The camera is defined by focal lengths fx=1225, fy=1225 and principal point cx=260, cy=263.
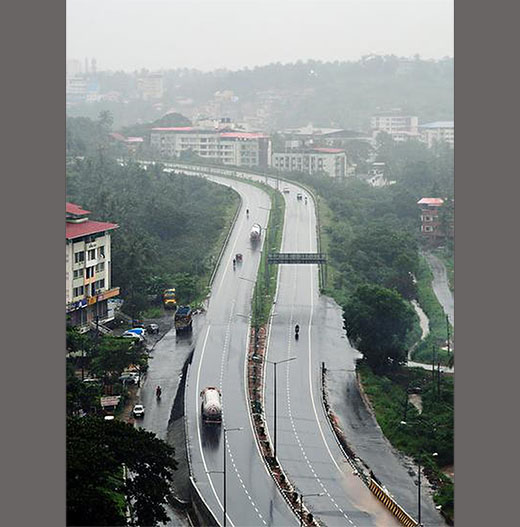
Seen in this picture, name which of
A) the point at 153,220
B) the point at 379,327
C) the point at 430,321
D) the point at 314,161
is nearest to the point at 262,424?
the point at 379,327

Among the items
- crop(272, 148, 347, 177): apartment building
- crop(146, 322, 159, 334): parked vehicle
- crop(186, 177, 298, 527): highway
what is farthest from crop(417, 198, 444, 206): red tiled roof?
crop(146, 322, 159, 334): parked vehicle

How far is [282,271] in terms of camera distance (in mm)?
15195

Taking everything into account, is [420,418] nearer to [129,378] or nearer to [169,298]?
[129,378]

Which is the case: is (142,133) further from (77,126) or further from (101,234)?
(101,234)

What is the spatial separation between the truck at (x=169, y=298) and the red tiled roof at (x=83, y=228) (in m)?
1.10

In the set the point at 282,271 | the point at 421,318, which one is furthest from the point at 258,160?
the point at 421,318

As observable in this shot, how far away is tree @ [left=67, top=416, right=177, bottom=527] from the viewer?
7831mm

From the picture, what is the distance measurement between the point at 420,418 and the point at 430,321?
3.82 metres

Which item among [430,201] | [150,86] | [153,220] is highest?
[150,86]

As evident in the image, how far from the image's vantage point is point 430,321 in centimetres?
1422

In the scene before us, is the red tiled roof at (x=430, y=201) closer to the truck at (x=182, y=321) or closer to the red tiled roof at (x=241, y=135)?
the red tiled roof at (x=241, y=135)

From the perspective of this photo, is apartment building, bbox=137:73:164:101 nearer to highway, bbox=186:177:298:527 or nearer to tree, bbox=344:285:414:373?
highway, bbox=186:177:298:527

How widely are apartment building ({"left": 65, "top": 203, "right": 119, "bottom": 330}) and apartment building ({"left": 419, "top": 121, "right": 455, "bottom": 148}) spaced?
38.1 ft

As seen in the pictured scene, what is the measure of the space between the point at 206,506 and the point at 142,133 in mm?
14634
